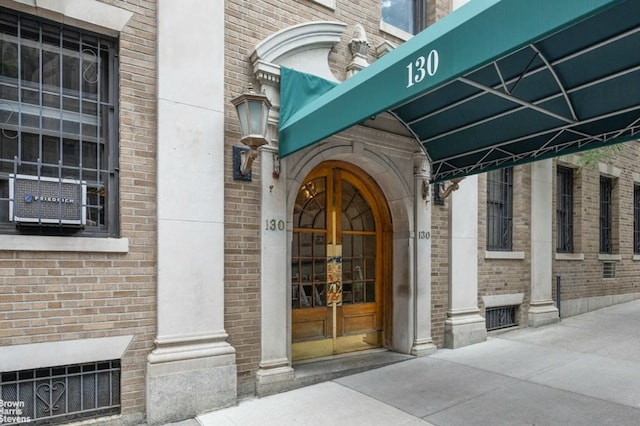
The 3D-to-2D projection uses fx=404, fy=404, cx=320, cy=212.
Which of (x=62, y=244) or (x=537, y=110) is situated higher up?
(x=537, y=110)

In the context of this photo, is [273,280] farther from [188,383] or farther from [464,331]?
[464,331]

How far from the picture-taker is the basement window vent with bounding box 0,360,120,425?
12.5ft

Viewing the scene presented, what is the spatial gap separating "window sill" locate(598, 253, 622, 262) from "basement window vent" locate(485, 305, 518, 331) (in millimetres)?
4026

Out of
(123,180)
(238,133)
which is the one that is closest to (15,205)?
(123,180)

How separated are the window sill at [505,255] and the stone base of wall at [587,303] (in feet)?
7.23

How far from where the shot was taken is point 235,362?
4840 millimetres

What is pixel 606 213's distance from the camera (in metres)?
11.6

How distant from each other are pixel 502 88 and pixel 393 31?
2.68 m

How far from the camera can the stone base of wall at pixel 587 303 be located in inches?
383

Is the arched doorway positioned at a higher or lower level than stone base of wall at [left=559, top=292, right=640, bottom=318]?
higher

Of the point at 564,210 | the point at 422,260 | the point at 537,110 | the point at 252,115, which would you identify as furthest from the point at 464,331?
the point at 252,115

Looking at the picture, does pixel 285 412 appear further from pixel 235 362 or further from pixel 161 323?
pixel 161 323

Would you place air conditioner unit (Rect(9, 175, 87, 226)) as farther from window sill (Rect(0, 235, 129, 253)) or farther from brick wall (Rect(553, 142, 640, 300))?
brick wall (Rect(553, 142, 640, 300))

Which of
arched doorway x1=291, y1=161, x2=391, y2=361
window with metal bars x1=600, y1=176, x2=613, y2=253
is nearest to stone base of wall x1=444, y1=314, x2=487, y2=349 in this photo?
arched doorway x1=291, y1=161, x2=391, y2=361
